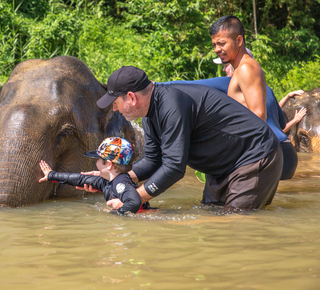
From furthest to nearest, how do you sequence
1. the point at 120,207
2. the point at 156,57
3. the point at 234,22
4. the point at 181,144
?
1. the point at 156,57
2. the point at 234,22
3. the point at 120,207
4. the point at 181,144

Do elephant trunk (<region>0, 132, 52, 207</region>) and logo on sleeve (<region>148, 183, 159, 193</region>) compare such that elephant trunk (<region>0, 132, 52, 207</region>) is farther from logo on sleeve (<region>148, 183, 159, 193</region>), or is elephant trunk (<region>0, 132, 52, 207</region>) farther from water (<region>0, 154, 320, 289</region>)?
logo on sleeve (<region>148, 183, 159, 193</region>)

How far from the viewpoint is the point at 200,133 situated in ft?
11.4

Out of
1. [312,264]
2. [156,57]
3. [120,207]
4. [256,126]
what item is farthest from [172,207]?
[156,57]

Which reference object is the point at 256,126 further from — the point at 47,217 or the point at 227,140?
the point at 47,217

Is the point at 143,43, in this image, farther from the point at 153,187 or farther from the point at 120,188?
the point at 153,187

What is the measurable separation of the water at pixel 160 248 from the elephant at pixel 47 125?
24 cm

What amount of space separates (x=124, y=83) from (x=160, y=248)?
1.14m

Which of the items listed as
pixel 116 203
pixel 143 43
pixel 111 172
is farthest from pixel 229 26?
pixel 143 43

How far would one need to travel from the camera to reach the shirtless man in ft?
12.2

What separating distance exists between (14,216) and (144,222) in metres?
0.91

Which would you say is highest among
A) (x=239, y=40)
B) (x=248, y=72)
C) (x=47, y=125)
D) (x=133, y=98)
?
(x=239, y=40)

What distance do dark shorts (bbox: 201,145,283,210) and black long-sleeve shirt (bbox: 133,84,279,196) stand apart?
50 millimetres

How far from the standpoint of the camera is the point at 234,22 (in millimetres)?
3977

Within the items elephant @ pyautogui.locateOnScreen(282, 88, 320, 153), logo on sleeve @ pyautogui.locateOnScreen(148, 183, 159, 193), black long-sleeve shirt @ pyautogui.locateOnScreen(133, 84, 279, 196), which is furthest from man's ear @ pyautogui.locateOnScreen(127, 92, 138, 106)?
elephant @ pyautogui.locateOnScreen(282, 88, 320, 153)
